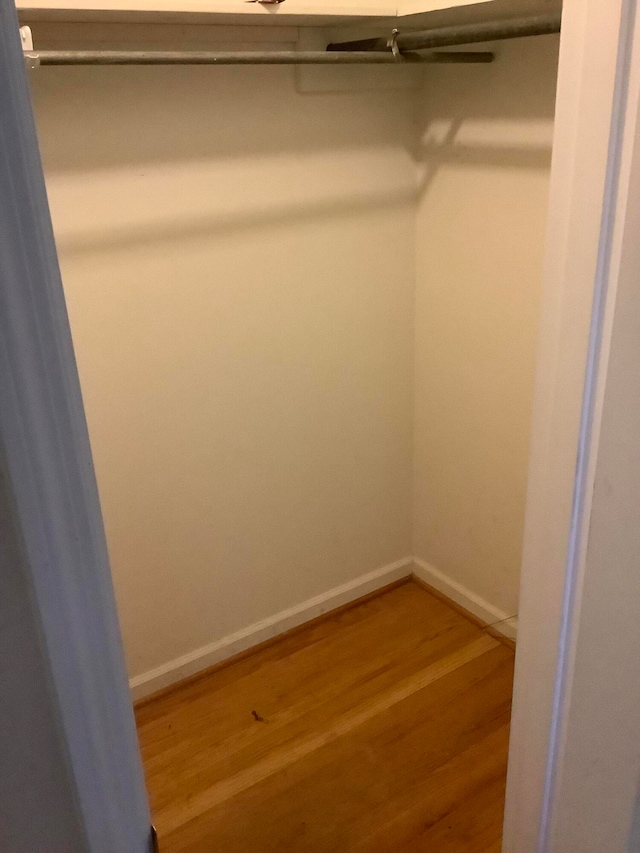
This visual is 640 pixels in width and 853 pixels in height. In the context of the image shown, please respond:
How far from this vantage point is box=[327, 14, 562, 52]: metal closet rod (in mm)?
1327

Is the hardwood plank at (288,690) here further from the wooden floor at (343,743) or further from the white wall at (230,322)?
the white wall at (230,322)

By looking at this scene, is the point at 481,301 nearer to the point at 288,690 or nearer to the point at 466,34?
the point at 466,34

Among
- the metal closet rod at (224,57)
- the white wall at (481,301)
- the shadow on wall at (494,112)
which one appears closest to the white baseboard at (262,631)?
the white wall at (481,301)

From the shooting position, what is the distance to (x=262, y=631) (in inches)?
85.3

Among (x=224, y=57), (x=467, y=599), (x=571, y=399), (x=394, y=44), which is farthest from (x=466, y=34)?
(x=467, y=599)

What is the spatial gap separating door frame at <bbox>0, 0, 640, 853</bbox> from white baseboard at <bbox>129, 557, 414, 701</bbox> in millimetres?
1019

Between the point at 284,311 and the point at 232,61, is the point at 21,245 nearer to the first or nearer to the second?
the point at 232,61

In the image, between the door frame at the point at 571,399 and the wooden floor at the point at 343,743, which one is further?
the wooden floor at the point at 343,743

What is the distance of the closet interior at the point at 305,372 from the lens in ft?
5.12

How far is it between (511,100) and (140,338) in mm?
1047

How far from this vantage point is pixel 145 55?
1.30 meters

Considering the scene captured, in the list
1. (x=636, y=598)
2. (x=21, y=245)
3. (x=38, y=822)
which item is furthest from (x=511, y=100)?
(x=38, y=822)

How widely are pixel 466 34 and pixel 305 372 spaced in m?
0.90

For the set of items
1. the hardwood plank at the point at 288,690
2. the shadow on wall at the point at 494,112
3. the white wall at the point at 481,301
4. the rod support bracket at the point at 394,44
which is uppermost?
the rod support bracket at the point at 394,44
